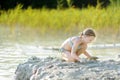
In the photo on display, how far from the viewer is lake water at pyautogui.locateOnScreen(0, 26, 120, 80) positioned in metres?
7.65

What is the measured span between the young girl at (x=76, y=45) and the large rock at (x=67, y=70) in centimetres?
10

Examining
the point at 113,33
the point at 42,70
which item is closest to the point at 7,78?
the point at 42,70

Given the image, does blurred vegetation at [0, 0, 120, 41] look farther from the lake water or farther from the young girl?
the young girl

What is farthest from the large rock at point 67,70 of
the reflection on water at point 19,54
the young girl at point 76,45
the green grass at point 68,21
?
the green grass at point 68,21

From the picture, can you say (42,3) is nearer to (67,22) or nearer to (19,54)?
(67,22)

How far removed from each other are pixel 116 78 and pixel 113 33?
7403mm

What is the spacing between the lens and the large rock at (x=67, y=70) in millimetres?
5027

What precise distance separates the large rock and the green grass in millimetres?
6082

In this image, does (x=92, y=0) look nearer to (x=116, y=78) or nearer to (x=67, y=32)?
(x=67, y=32)

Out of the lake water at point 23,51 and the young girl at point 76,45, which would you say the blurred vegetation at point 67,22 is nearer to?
the lake water at point 23,51

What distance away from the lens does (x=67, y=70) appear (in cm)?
534

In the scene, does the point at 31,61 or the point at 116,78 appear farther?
the point at 31,61

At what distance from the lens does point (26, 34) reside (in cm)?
1319

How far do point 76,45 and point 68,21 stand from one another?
7166mm
